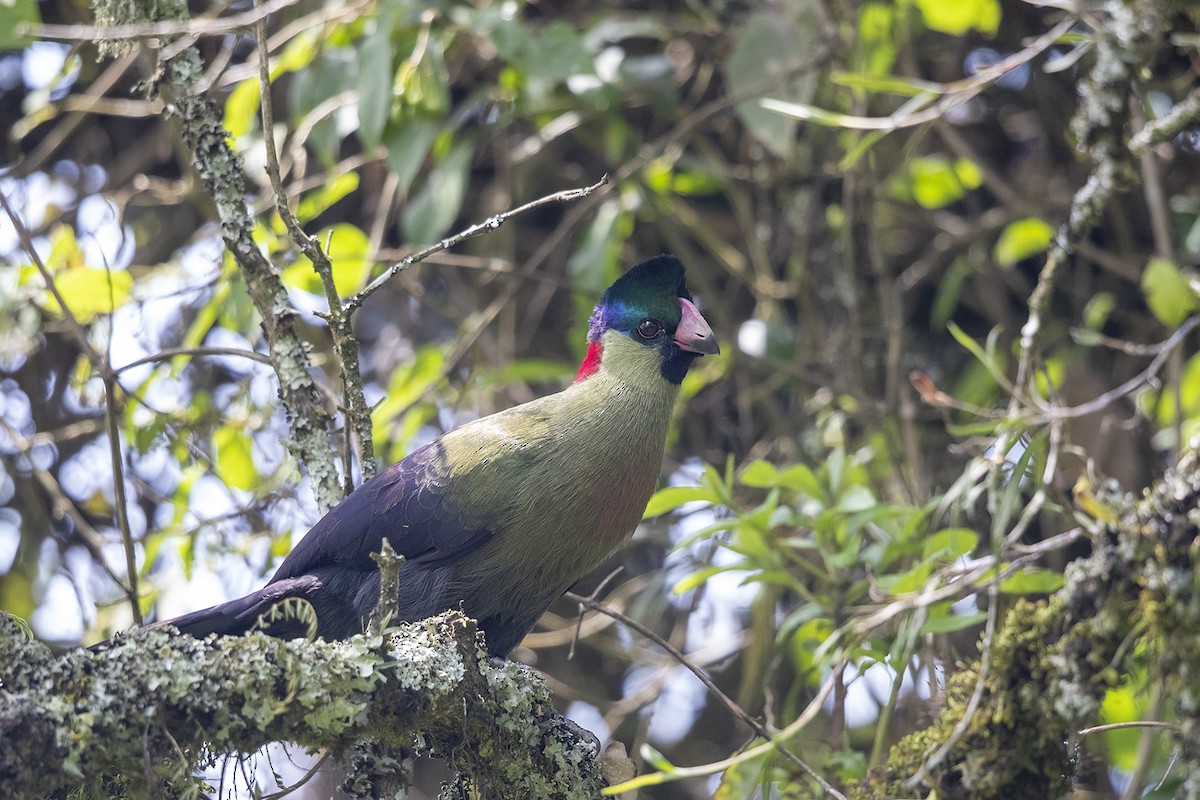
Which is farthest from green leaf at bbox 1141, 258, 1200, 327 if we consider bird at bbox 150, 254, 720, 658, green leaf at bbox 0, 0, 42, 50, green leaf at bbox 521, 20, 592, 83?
green leaf at bbox 0, 0, 42, 50

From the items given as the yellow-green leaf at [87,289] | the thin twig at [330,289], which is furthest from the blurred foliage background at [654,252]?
the thin twig at [330,289]

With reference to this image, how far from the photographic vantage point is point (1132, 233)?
14.9 feet

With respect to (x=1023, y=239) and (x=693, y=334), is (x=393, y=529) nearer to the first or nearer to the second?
(x=693, y=334)

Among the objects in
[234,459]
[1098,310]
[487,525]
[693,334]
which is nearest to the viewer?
[487,525]

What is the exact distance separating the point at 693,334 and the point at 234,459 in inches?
61.9

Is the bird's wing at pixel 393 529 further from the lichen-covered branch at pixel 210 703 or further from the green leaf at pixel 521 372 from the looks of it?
the green leaf at pixel 521 372

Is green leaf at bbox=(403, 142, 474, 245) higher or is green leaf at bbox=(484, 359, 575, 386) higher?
green leaf at bbox=(403, 142, 474, 245)

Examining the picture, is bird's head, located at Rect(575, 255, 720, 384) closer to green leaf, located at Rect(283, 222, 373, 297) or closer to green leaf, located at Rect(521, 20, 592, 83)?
green leaf, located at Rect(521, 20, 592, 83)

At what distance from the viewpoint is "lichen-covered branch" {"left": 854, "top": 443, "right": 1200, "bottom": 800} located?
5.83ft

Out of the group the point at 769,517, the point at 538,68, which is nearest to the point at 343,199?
the point at 538,68

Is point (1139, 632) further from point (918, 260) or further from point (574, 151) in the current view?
point (574, 151)

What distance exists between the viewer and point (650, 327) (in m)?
3.27

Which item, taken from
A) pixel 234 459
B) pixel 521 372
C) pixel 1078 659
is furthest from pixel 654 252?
pixel 1078 659

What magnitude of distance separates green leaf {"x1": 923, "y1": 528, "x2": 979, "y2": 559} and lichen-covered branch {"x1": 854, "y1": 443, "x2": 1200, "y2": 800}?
0.44 metres
